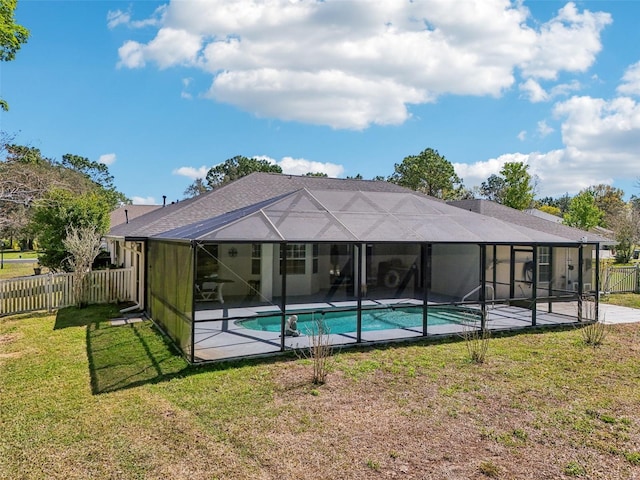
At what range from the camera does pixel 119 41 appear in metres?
12.6

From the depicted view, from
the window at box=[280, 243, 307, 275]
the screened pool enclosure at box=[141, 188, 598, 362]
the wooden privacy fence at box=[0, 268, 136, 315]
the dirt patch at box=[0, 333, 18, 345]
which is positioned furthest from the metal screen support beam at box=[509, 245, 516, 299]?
the dirt patch at box=[0, 333, 18, 345]

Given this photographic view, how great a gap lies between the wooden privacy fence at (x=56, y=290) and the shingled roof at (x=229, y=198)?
1567 mm

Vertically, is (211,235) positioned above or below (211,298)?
above

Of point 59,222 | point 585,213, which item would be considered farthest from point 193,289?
point 585,213

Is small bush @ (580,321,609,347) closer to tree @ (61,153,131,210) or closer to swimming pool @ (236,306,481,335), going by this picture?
swimming pool @ (236,306,481,335)

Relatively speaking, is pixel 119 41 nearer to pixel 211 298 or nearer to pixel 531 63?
pixel 211 298

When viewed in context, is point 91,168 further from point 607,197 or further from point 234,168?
point 607,197

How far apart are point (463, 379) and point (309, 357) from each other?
109 inches

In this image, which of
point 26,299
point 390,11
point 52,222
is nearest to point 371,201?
point 390,11

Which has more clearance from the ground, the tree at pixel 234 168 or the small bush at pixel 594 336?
the tree at pixel 234 168

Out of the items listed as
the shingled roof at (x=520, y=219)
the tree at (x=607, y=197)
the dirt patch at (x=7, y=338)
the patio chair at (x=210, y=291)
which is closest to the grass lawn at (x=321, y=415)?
the dirt patch at (x=7, y=338)

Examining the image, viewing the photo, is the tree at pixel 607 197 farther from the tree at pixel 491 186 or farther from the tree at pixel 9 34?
the tree at pixel 9 34

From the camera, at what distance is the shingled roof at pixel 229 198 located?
12787mm

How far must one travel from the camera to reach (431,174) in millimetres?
40812
